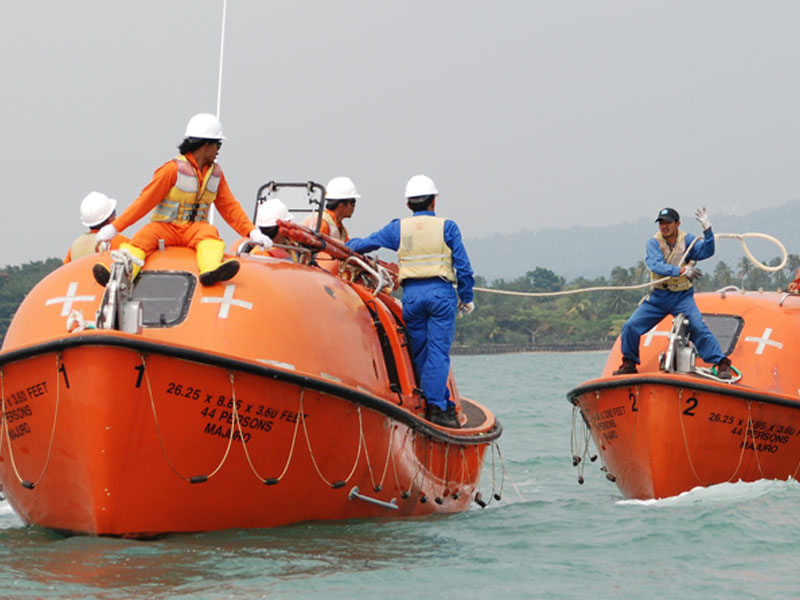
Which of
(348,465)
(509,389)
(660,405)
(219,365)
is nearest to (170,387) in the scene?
(219,365)

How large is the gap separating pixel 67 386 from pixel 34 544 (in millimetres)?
1104

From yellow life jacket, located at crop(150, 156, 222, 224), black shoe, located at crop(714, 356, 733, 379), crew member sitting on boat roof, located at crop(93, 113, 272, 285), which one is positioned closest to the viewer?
crew member sitting on boat roof, located at crop(93, 113, 272, 285)

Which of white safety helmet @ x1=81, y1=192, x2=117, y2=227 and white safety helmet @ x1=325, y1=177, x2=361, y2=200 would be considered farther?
white safety helmet @ x1=325, y1=177, x2=361, y2=200

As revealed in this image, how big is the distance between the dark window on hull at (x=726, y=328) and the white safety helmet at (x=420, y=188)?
10.7 feet

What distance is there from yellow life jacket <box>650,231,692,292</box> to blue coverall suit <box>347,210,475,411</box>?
6.81 feet

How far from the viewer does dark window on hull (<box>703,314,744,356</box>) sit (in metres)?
11.6

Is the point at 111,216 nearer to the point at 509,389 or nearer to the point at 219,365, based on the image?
the point at 219,365

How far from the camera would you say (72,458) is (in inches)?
286

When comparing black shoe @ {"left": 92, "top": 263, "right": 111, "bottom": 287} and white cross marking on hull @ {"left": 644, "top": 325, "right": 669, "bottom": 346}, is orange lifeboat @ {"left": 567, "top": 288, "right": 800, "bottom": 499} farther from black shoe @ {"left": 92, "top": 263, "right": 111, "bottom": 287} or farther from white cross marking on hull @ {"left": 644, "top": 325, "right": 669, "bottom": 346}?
black shoe @ {"left": 92, "top": 263, "right": 111, "bottom": 287}

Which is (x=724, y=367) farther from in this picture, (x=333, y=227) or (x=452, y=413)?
(x=333, y=227)

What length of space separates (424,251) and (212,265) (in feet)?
7.39

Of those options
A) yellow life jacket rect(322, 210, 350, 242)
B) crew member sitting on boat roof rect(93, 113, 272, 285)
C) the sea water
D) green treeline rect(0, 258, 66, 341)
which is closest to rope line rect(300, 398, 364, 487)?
the sea water

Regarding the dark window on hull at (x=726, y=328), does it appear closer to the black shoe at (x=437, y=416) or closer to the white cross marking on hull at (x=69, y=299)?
the black shoe at (x=437, y=416)

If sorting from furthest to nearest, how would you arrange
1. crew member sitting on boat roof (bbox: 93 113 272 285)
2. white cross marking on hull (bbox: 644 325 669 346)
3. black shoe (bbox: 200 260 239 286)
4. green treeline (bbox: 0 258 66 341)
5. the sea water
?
green treeline (bbox: 0 258 66 341) < white cross marking on hull (bbox: 644 325 669 346) < crew member sitting on boat roof (bbox: 93 113 272 285) < black shoe (bbox: 200 260 239 286) < the sea water
